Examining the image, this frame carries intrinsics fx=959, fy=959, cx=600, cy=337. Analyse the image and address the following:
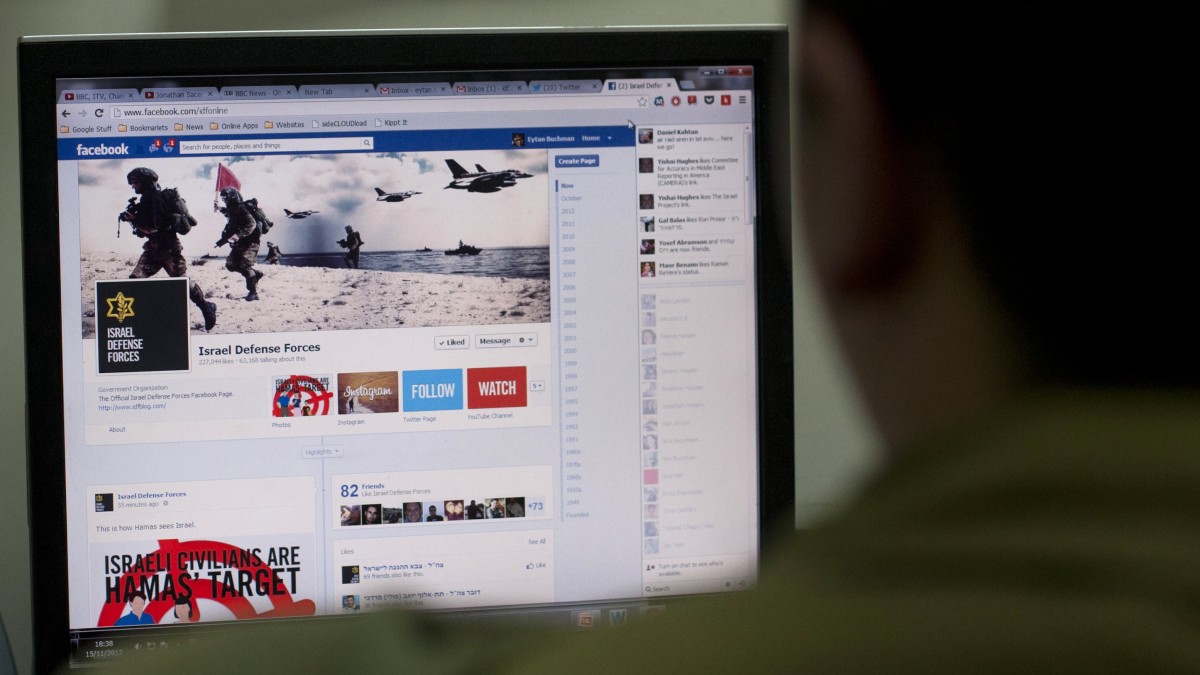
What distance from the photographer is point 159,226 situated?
55 cm

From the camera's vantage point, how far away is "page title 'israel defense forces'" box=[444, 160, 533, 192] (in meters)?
0.57

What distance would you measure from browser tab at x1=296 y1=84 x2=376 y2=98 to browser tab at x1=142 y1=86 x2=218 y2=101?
5cm

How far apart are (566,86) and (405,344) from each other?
18 cm

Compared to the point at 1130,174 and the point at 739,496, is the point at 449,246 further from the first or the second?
the point at 1130,174

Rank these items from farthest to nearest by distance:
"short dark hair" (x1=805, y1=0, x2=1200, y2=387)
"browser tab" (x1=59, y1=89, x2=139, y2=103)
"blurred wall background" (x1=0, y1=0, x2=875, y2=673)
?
"blurred wall background" (x1=0, y1=0, x2=875, y2=673), "browser tab" (x1=59, y1=89, x2=139, y2=103), "short dark hair" (x1=805, y1=0, x2=1200, y2=387)

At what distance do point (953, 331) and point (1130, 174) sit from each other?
6 centimetres

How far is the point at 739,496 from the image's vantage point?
60cm

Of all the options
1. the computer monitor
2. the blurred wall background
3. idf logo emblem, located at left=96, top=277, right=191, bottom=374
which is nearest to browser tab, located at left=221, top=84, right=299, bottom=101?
the computer monitor

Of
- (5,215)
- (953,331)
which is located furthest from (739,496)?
(5,215)

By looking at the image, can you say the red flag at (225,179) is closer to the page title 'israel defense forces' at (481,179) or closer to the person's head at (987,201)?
Result: the page title 'israel defense forces' at (481,179)

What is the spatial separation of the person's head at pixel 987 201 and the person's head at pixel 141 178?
40cm

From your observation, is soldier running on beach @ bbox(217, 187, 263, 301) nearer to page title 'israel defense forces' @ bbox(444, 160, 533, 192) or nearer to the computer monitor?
the computer monitor

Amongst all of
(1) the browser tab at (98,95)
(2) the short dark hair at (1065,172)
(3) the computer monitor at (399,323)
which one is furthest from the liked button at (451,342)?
(2) the short dark hair at (1065,172)

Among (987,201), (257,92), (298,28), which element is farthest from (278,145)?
(987,201)
